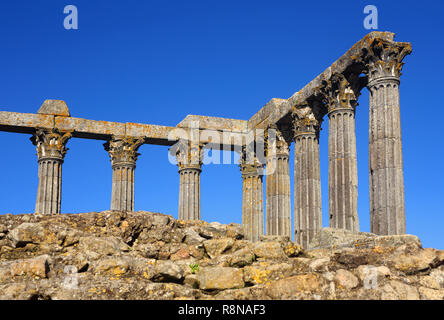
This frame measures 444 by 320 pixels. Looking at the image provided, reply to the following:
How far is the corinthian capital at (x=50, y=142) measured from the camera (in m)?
29.5

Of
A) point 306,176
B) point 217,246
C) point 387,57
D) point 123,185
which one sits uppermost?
point 387,57

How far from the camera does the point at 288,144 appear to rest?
29.6m

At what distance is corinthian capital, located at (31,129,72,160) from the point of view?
2954cm

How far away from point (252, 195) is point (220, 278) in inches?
820

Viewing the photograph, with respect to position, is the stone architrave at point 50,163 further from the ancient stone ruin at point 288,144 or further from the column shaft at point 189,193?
the column shaft at point 189,193

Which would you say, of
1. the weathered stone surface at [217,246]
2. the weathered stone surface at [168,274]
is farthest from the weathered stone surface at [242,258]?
the weathered stone surface at [168,274]

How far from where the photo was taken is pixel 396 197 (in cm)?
1892

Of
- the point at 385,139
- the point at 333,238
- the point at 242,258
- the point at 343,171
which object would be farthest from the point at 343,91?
the point at 242,258

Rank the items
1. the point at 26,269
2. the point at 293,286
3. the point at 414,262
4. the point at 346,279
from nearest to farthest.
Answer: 1. the point at 293,286
2. the point at 26,269
3. the point at 346,279
4. the point at 414,262

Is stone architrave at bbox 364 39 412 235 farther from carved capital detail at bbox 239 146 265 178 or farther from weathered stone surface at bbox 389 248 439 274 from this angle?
carved capital detail at bbox 239 146 265 178

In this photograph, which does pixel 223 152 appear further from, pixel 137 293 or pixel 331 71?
pixel 137 293

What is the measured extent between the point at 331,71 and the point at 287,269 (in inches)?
491

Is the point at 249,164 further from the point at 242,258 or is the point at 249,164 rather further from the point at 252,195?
the point at 242,258
